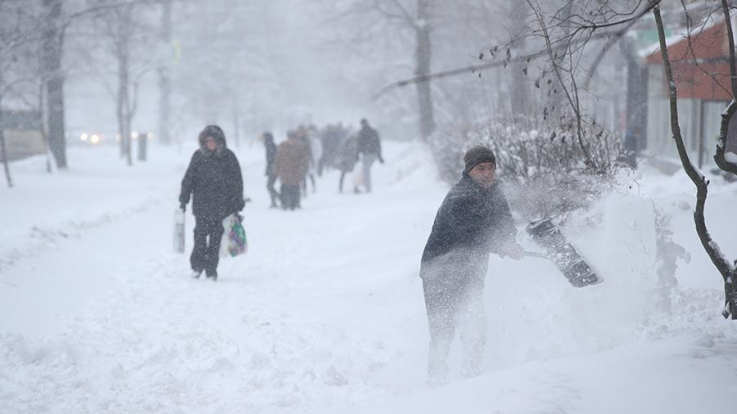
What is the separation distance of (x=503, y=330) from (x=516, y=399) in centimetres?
231

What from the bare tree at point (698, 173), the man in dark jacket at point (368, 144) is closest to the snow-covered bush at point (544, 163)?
the bare tree at point (698, 173)

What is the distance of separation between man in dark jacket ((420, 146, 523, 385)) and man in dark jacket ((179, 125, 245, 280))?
414 centimetres

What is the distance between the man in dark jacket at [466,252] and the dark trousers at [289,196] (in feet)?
35.2

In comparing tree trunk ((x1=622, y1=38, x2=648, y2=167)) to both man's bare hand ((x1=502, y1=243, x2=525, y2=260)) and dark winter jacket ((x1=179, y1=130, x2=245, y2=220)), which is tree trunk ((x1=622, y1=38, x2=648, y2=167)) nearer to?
dark winter jacket ((x1=179, y1=130, x2=245, y2=220))

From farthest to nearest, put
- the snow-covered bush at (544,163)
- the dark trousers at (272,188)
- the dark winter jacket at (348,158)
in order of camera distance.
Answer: the dark winter jacket at (348,158)
the dark trousers at (272,188)
the snow-covered bush at (544,163)

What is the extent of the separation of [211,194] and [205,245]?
0.62 metres

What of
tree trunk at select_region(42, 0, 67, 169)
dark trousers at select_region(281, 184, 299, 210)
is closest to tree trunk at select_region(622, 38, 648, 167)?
dark trousers at select_region(281, 184, 299, 210)

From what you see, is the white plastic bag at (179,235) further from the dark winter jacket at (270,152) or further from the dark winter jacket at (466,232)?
the dark winter jacket at (270,152)

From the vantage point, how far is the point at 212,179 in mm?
8195

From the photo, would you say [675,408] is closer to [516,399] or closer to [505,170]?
[516,399]

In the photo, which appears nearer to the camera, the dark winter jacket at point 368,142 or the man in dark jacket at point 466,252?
the man in dark jacket at point 466,252

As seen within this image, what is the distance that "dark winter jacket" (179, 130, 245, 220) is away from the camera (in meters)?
8.16

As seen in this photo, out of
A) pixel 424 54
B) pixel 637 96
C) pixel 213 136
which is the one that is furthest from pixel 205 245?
pixel 424 54

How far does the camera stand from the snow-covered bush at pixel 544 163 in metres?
6.49
